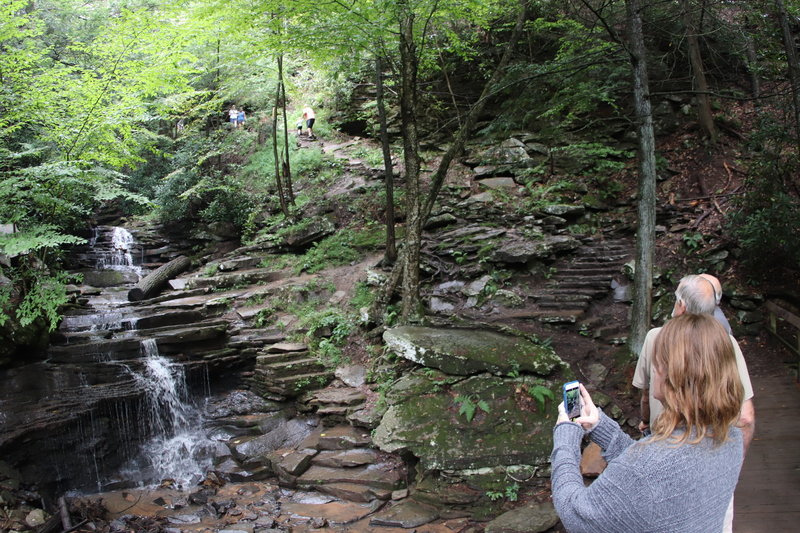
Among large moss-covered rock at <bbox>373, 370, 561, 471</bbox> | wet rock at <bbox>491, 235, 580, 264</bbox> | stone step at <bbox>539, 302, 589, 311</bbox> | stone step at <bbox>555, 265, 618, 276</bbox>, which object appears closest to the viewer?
large moss-covered rock at <bbox>373, 370, 561, 471</bbox>

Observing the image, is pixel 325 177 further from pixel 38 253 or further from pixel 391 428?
pixel 391 428

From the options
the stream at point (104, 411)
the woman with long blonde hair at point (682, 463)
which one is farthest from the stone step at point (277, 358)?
the woman with long blonde hair at point (682, 463)

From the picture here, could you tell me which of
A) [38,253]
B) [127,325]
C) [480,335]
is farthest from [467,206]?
[38,253]

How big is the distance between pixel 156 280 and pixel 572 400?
12478 mm

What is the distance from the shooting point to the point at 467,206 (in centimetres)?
1188

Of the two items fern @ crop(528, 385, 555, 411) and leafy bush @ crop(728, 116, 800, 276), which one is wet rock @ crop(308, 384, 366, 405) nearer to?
fern @ crop(528, 385, 555, 411)

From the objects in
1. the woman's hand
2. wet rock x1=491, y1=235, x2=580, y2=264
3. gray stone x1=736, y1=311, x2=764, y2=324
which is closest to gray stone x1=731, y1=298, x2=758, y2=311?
gray stone x1=736, y1=311, x2=764, y2=324

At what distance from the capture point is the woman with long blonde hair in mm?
1480

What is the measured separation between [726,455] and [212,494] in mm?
7181

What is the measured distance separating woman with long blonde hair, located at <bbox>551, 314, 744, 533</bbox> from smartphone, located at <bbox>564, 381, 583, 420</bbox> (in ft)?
0.84

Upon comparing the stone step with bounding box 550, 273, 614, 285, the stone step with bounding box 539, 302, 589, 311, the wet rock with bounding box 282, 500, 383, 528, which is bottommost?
the wet rock with bounding box 282, 500, 383, 528

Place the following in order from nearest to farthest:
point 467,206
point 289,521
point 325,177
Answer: point 289,521
point 467,206
point 325,177

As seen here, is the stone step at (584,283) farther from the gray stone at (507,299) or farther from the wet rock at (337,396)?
the wet rock at (337,396)

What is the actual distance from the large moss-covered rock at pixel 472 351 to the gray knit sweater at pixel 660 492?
5078 millimetres
